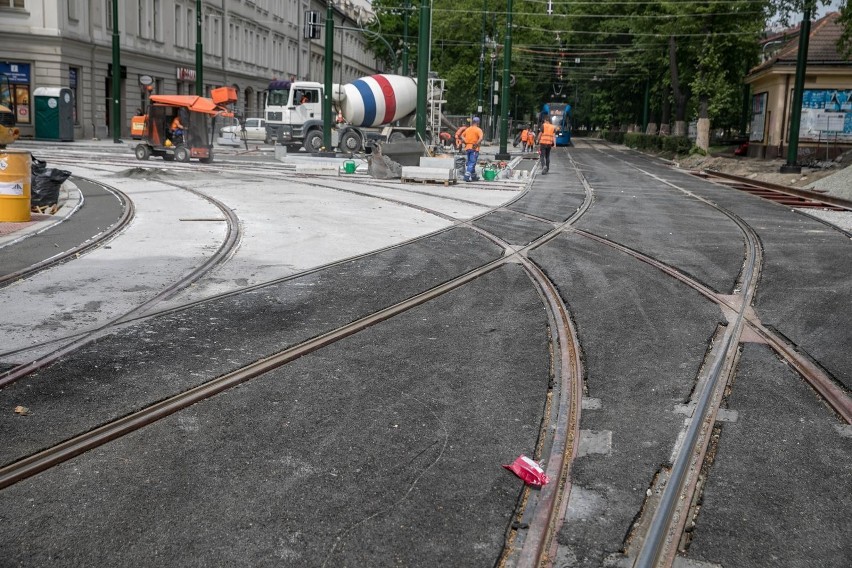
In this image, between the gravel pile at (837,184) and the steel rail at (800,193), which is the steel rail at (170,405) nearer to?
the steel rail at (800,193)

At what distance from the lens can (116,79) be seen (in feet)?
141

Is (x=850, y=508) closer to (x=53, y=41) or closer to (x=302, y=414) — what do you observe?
(x=302, y=414)

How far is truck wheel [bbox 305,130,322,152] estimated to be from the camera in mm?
36844

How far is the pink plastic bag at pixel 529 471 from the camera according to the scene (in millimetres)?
4531

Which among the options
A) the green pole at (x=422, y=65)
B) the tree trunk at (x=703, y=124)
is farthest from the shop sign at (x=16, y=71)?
the tree trunk at (x=703, y=124)

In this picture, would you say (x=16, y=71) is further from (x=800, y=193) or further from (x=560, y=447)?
(x=560, y=447)

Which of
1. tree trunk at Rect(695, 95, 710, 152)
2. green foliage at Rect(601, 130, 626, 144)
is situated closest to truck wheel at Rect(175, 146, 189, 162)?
tree trunk at Rect(695, 95, 710, 152)

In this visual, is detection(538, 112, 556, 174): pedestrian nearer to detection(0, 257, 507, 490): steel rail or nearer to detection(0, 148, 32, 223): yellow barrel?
detection(0, 148, 32, 223): yellow barrel

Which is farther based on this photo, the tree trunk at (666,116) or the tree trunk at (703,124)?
the tree trunk at (666,116)

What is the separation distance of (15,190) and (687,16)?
36.1 metres

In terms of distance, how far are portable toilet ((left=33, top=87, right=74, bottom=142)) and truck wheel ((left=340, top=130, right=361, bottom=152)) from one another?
505 inches

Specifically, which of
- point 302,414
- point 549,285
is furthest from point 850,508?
point 549,285

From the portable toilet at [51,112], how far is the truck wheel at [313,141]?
37.1 feet

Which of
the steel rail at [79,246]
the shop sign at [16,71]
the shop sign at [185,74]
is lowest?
the steel rail at [79,246]
